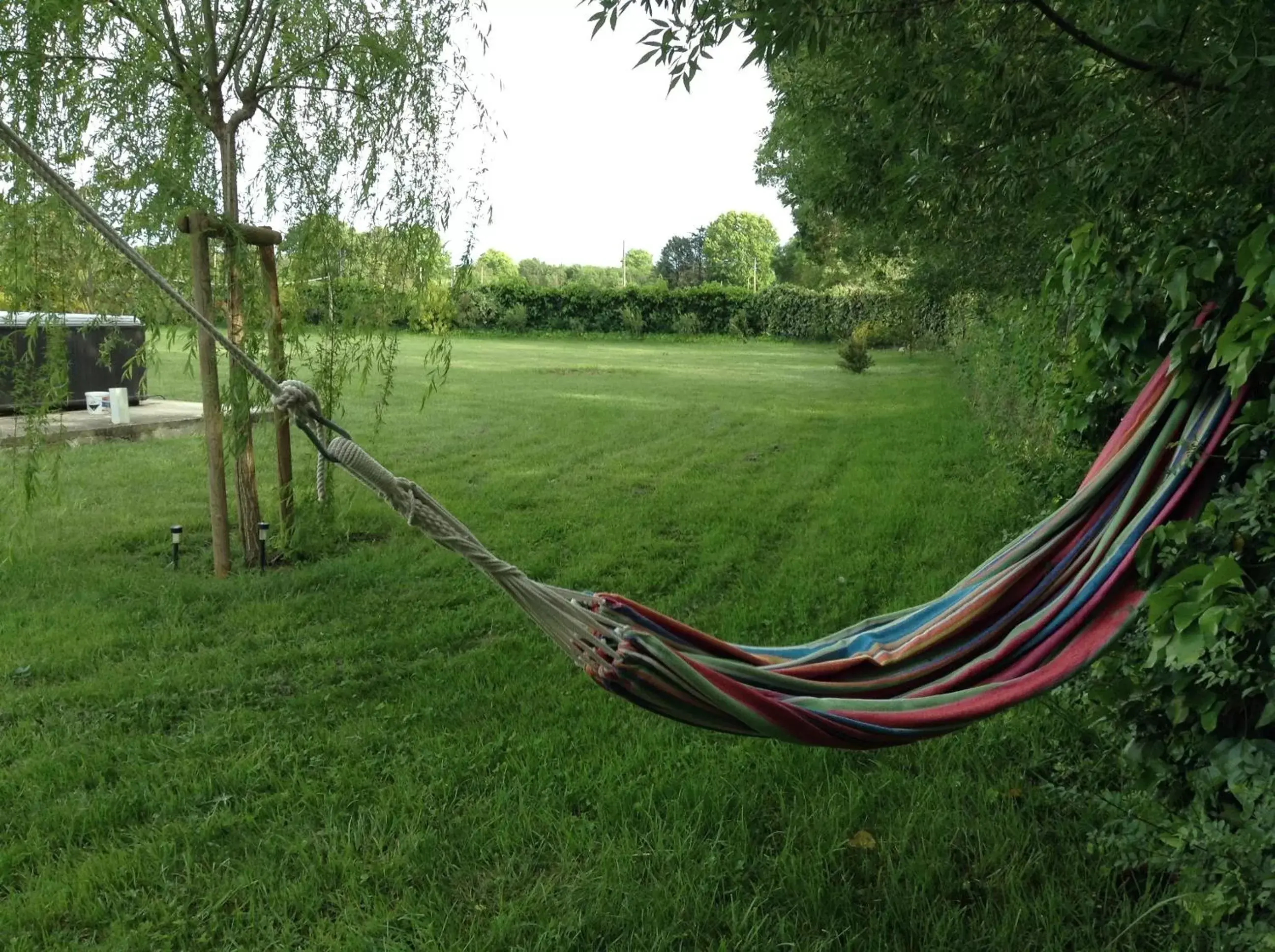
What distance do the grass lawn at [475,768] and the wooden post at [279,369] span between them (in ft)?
0.52

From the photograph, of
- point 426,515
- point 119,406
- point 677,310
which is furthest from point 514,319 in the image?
point 426,515

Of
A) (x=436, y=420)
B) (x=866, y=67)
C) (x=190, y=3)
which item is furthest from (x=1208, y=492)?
(x=436, y=420)

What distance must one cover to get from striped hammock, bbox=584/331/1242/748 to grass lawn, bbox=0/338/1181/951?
51 centimetres

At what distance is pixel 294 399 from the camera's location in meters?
1.85

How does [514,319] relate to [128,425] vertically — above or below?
above

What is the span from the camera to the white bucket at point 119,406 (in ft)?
25.9

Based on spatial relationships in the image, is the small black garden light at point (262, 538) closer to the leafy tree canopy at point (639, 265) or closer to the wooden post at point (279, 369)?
the wooden post at point (279, 369)

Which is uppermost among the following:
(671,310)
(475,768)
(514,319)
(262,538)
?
(671,310)

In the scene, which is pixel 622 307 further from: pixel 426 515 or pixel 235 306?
pixel 426 515

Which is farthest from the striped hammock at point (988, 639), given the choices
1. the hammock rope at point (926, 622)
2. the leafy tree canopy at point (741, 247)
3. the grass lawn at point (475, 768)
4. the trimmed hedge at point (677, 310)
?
the leafy tree canopy at point (741, 247)

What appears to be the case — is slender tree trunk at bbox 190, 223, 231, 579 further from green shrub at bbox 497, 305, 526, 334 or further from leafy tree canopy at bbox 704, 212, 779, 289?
leafy tree canopy at bbox 704, 212, 779, 289

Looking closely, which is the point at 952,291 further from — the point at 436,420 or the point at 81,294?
the point at 81,294

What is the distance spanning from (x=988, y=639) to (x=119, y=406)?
822 cm

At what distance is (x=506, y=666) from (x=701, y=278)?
5773cm
